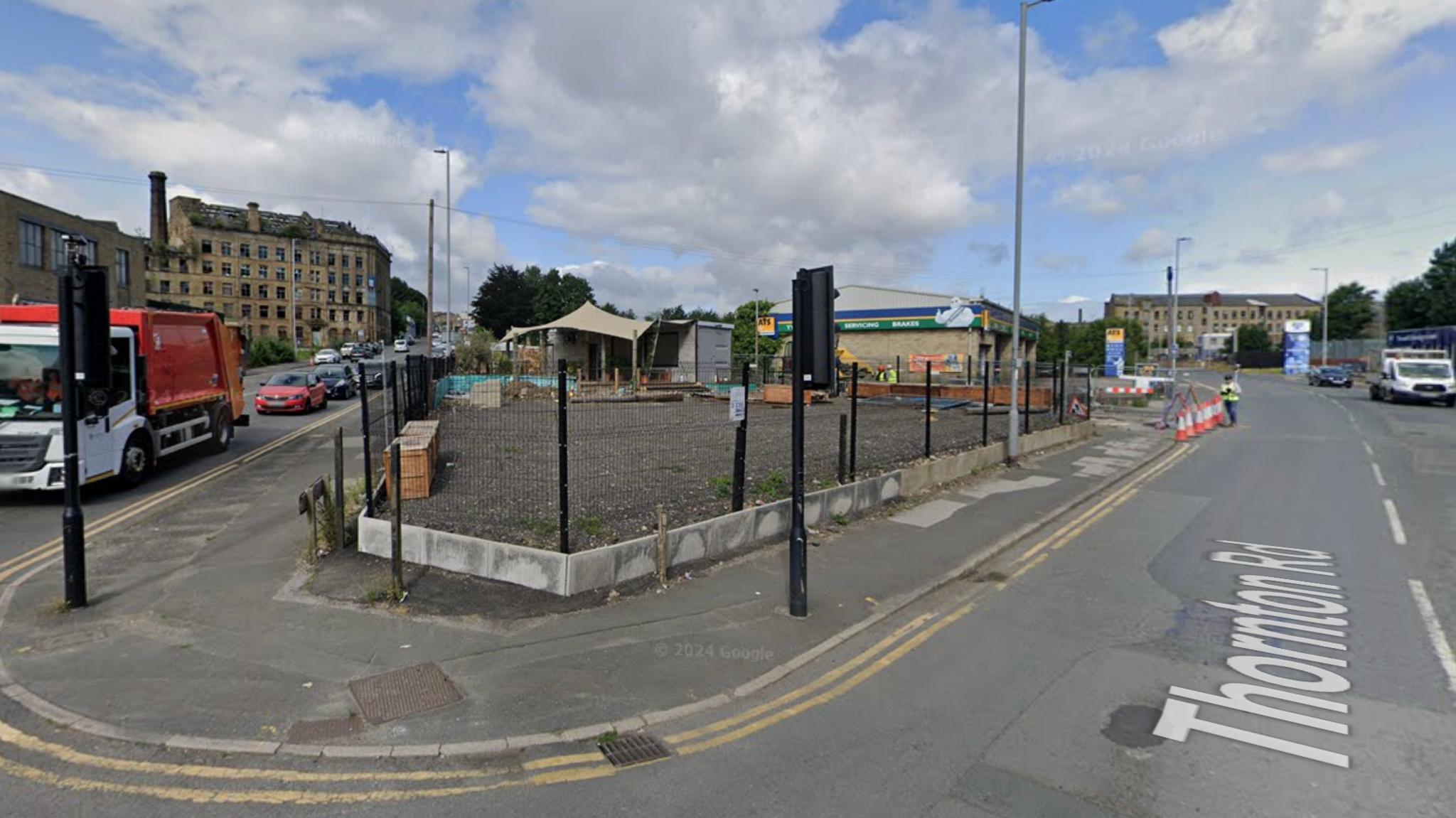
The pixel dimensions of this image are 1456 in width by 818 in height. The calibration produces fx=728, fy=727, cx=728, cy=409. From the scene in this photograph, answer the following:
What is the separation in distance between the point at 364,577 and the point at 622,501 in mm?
3150

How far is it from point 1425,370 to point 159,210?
397 feet

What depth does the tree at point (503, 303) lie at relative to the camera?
83.9 metres

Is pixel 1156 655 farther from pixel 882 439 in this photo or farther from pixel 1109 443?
pixel 1109 443

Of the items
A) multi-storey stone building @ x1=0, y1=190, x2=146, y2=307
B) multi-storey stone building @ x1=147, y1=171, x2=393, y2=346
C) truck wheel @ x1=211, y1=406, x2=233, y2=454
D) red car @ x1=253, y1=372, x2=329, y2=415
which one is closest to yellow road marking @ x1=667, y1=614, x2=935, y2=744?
truck wheel @ x1=211, y1=406, x2=233, y2=454

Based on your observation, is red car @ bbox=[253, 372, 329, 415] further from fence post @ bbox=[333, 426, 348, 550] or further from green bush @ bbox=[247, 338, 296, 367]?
green bush @ bbox=[247, 338, 296, 367]

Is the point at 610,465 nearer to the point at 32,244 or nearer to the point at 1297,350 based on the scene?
the point at 32,244

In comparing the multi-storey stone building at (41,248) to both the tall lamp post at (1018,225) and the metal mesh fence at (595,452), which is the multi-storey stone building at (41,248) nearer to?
the metal mesh fence at (595,452)

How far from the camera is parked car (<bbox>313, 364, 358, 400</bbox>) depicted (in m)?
30.3

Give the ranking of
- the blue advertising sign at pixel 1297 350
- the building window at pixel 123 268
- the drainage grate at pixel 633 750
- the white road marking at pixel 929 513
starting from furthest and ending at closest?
the blue advertising sign at pixel 1297 350 < the building window at pixel 123 268 < the white road marking at pixel 929 513 < the drainage grate at pixel 633 750

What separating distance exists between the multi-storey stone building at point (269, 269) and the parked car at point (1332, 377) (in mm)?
91732

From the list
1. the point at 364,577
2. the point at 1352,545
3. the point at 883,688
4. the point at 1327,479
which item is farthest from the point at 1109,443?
the point at 364,577

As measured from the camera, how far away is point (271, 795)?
149 inches

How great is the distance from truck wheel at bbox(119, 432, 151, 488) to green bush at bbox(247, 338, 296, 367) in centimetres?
5152

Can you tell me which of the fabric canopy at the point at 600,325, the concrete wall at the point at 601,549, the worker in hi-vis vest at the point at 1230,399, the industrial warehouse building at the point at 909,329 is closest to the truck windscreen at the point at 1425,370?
Answer: the worker in hi-vis vest at the point at 1230,399
